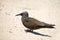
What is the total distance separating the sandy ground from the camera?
6352 millimetres

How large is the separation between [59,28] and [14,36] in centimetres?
151

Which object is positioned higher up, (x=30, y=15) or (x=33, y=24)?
(x=30, y=15)

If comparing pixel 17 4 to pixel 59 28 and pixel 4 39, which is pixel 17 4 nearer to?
pixel 59 28

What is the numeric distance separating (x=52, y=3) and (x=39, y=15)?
1.81 metres

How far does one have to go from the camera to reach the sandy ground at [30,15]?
20.8ft

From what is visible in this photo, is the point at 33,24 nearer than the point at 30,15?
Yes

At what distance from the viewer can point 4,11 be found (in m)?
8.13

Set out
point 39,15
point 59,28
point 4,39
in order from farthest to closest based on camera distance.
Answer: point 39,15, point 59,28, point 4,39

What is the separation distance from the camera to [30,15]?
8.01 metres

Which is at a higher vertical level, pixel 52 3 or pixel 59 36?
pixel 52 3

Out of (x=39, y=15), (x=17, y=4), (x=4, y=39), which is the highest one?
(x=17, y=4)

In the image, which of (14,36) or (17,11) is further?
(17,11)

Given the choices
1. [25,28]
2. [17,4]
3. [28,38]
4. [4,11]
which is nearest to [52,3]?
[17,4]

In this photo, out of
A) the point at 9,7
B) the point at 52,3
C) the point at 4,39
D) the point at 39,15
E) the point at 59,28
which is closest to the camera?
the point at 4,39
